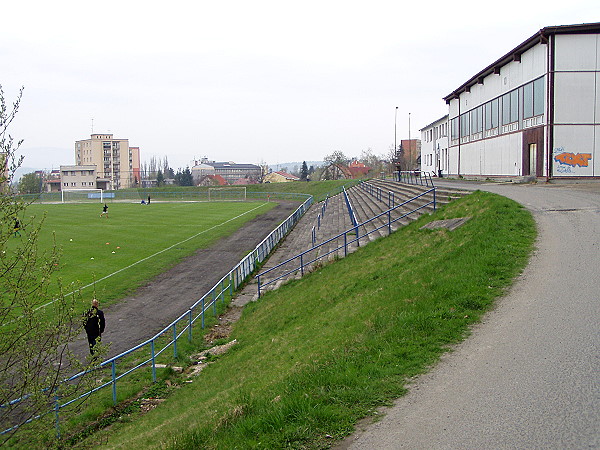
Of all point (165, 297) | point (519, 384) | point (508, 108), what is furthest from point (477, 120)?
point (519, 384)

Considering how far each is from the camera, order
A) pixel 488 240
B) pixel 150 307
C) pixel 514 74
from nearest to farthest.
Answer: pixel 488 240 → pixel 150 307 → pixel 514 74

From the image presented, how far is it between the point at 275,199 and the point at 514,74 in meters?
49.7

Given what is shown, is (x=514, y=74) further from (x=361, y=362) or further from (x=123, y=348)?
(x=361, y=362)

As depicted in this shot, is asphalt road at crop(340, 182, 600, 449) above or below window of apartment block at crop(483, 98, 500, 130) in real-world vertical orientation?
below

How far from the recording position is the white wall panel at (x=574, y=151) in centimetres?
3309

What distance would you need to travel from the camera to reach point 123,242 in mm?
36750

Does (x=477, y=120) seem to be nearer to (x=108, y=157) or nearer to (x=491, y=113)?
(x=491, y=113)

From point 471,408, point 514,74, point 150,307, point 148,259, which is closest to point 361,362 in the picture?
point 471,408

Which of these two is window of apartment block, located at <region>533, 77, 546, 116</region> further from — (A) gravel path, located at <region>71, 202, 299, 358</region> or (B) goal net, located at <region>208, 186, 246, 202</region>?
(B) goal net, located at <region>208, 186, 246, 202</region>

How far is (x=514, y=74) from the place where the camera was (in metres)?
39.7

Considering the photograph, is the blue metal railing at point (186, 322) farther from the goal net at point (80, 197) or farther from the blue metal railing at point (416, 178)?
the goal net at point (80, 197)

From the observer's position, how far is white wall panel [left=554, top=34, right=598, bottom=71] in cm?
3250

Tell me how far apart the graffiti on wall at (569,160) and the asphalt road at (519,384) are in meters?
24.8

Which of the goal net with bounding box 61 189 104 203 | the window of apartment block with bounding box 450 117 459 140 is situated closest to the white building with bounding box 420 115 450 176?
the window of apartment block with bounding box 450 117 459 140
